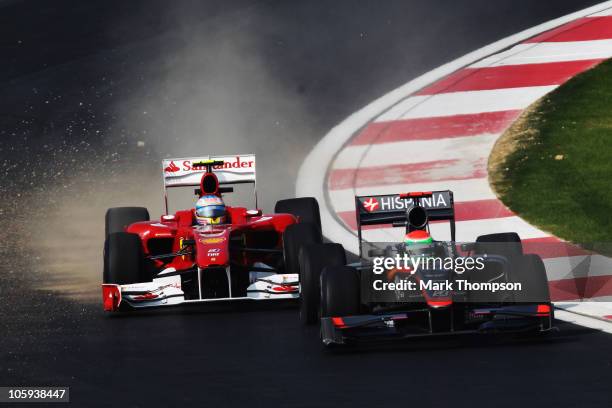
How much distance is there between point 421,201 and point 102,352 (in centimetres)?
314

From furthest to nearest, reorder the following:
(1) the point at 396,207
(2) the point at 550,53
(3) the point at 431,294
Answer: (2) the point at 550,53 < (1) the point at 396,207 < (3) the point at 431,294

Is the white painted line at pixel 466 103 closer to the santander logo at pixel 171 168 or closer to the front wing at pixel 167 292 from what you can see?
the santander logo at pixel 171 168

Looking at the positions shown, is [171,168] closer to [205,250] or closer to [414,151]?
[205,250]

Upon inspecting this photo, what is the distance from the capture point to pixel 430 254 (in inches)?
480

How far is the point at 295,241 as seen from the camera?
1448 centimetres

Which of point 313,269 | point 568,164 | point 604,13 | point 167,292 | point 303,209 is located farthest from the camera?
point 604,13

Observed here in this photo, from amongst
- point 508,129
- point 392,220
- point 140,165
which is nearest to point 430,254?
point 392,220

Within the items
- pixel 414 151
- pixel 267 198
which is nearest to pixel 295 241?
pixel 267 198

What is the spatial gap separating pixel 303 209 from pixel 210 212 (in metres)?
1.15

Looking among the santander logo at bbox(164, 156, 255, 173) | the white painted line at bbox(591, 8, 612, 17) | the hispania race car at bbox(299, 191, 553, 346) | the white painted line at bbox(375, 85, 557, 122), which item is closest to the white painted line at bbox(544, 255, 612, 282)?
the hispania race car at bbox(299, 191, 553, 346)

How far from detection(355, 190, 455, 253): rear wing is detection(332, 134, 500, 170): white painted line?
5973mm

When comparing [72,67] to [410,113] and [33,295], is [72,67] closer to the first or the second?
[410,113]

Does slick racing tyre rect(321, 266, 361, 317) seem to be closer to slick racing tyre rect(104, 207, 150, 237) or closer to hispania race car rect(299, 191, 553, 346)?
hispania race car rect(299, 191, 553, 346)

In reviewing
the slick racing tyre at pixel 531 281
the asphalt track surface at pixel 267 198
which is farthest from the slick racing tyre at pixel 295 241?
the slick racing tyre at pixel 531 281
